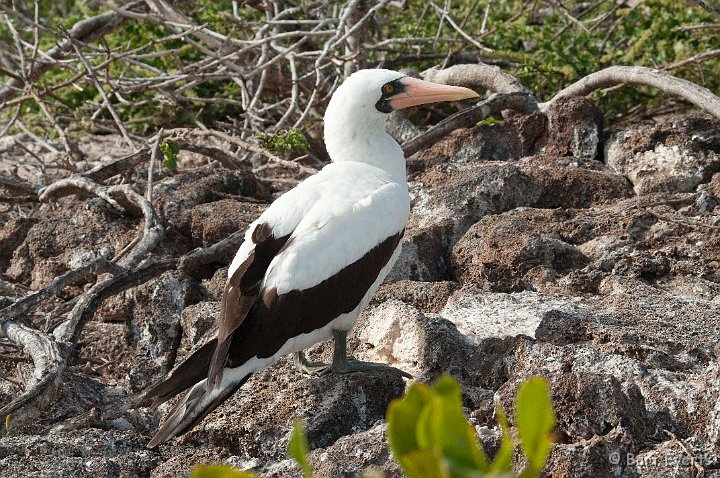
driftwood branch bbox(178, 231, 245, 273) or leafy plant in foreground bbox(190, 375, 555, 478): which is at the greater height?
leafy plant in foreground bbox(190, 375, 555, 478)

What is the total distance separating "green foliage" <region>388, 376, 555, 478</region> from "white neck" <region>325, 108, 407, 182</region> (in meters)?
2.89

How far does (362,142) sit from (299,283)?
0.88 m

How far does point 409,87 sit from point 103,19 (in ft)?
9.04

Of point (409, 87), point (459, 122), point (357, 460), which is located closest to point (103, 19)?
point (459, 122)

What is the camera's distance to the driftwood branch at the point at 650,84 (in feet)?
16.2

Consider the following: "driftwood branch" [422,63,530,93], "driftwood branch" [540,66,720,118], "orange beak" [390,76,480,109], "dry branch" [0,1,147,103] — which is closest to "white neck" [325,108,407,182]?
"orange beak" [390,76,480,109]

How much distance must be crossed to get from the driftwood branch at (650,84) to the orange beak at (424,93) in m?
1.16

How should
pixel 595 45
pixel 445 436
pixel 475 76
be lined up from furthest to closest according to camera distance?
pixel 595 45 → pixel 475 76 → pixel 445 436

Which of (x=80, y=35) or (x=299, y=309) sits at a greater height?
(x=299, y=309)

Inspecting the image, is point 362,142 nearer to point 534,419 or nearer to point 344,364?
point 344,364

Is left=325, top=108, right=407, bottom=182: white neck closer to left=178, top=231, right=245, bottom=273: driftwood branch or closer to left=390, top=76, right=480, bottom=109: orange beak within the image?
left=390, top=76, right=480, bottom=109: orange beak

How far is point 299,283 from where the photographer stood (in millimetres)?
3400

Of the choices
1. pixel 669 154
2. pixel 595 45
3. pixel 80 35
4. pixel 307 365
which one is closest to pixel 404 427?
pixel 307 365

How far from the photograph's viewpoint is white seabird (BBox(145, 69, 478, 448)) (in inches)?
128
